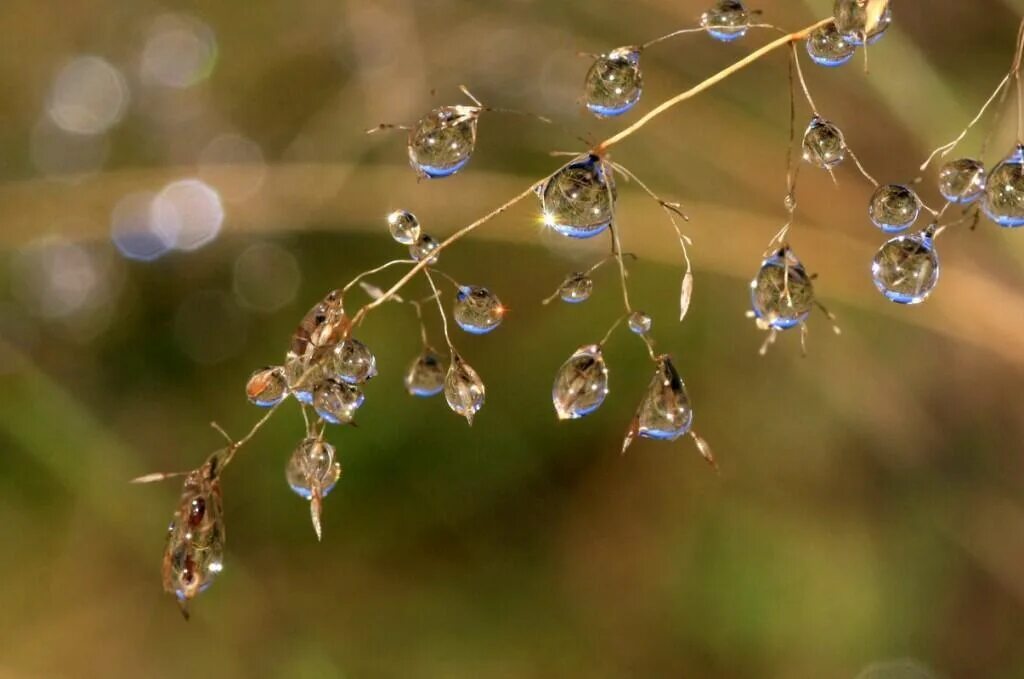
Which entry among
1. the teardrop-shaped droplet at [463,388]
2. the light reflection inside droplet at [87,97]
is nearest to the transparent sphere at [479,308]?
the teardrop-shaped droplet at [463,388]

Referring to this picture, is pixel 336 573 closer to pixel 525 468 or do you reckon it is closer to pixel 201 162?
pixel 525 468

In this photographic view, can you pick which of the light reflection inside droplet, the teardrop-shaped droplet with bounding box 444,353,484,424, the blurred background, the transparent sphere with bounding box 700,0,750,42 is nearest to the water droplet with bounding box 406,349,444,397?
the teardrop-shaped droplet with bounding box 444,353,484,424

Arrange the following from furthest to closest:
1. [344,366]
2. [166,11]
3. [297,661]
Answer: [166,11], [297,661], [344,366]

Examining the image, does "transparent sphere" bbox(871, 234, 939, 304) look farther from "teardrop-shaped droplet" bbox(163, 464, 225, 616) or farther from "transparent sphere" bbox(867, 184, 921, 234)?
"teardrop-shaped droplet" bbox(163, 464, 225, 616)

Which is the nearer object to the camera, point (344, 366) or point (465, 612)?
point (344, 366)

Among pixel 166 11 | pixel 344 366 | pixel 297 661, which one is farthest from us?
pixel 166 11

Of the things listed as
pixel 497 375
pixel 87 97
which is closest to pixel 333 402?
pixel 497 375

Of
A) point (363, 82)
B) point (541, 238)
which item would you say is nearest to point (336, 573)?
point (541, 238)

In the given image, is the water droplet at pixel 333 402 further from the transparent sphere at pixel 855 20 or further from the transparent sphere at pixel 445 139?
the transparent sphere at pixel 855 20

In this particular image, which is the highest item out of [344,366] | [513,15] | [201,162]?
[344,366]
